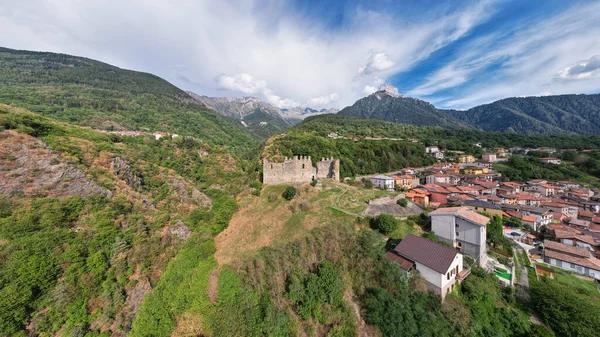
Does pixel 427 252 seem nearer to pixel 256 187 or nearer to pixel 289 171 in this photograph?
pixel 289 171

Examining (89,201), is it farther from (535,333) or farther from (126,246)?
(535,333)

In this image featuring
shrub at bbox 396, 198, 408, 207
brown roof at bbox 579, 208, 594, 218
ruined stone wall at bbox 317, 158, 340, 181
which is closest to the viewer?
shrub at bbox 396, 198, 408, 207

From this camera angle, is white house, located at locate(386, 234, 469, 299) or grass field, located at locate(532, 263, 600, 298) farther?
grass field, located at locate(532, 263, 600, 298)

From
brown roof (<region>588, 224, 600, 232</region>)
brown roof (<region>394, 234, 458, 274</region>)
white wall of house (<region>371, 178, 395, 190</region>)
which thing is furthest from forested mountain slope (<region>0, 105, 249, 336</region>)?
brown roof (<region>588, 224, 600, 232</region>)

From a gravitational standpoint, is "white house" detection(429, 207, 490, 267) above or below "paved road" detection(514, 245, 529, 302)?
above

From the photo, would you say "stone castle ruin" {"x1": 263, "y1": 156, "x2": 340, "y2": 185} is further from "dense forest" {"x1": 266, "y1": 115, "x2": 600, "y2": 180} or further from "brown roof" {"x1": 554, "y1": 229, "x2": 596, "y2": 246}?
"brown roof" {"x1": 554, "y1": 229, "x2": 596, "y2": 246}

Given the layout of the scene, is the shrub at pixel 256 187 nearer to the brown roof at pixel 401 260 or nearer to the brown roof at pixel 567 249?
the brown roof at pixel 401 260

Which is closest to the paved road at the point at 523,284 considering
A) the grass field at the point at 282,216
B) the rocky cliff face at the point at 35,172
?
the grass field at the point at 282,216

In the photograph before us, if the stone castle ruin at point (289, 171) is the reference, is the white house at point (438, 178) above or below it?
below
